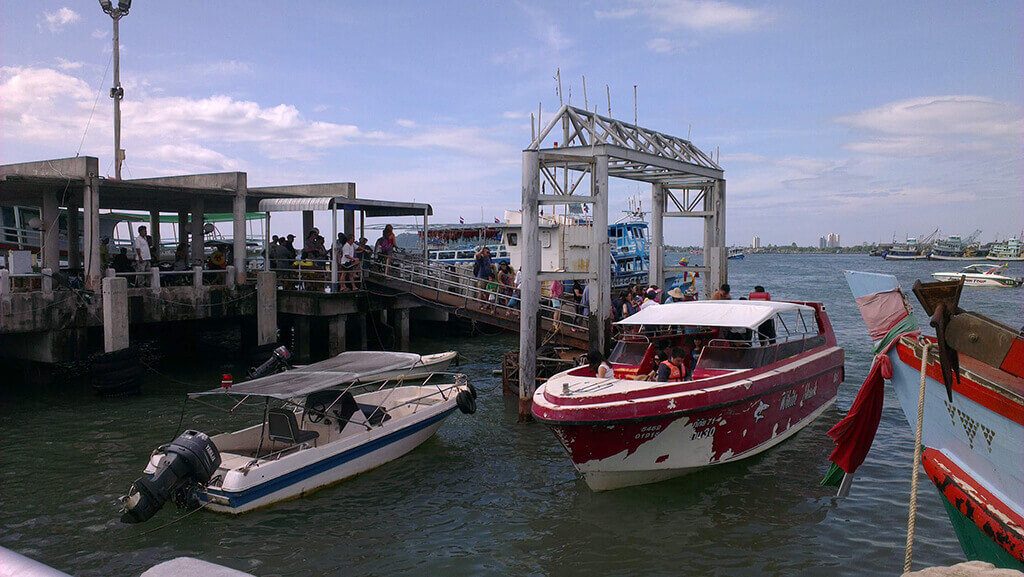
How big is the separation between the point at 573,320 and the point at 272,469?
9167mm

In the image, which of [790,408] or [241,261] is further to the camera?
[241,261]

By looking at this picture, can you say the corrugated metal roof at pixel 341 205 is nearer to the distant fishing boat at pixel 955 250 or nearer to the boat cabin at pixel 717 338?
the boat cabin at pixel 717 338

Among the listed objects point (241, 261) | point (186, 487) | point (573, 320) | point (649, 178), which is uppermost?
point (649, 178)

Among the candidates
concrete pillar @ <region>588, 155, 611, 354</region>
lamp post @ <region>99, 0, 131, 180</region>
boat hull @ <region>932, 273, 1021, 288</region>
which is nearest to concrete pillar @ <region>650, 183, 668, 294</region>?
concrete pillar @ <region>588, 155, 611, 354</region>

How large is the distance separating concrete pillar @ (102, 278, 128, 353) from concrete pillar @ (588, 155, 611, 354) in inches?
418

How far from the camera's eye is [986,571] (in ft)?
10.4

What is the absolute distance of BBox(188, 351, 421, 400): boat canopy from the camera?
31.0 feet

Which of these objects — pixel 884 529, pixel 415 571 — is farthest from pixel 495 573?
pixel 884 529

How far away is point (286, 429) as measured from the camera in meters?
10.3

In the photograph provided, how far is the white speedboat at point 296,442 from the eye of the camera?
8500mm

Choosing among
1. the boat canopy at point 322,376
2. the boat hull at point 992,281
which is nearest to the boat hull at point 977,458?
the boat canopy at point 322,376

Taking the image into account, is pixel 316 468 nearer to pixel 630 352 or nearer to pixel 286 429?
pixel 286 429

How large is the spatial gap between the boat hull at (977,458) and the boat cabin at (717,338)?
410cm

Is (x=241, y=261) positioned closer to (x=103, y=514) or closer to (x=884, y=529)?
(x=103, y=514)
